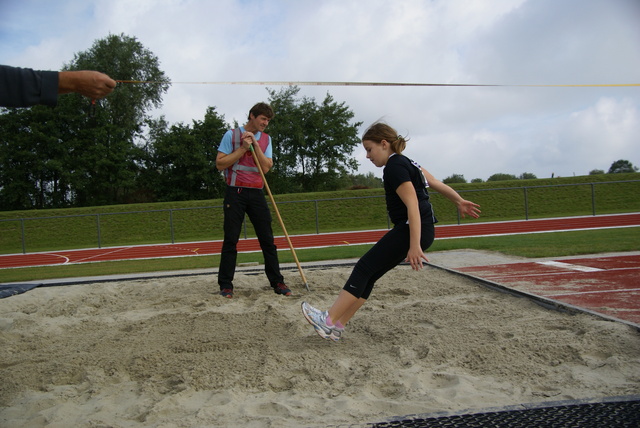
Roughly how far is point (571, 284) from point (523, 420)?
373 cm

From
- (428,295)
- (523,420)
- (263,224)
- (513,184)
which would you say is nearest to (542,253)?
(428,295)

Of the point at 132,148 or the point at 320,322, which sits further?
the point at 132,148

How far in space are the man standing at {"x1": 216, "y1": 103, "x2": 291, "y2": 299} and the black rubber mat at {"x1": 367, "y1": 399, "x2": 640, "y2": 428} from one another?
3267 mm

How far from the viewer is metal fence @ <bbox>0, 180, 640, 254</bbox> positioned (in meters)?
21.9

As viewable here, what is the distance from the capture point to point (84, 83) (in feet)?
8.93

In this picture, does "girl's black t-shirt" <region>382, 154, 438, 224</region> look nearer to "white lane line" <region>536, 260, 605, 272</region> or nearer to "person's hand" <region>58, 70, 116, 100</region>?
"person's hand" <region>58, 70, 116, 100</region>

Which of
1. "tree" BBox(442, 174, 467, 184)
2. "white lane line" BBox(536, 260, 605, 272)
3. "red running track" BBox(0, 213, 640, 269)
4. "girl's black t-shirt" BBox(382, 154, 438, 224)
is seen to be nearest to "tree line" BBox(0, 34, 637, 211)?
"tree" BBox(442, 174, 467, 184)

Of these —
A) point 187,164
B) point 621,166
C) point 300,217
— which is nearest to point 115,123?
point 187,164

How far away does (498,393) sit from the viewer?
7.84 ft

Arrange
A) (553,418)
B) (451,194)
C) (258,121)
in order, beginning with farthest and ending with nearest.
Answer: (258,121), (451,194), (553,418)

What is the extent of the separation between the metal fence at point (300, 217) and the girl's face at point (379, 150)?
1808 cm

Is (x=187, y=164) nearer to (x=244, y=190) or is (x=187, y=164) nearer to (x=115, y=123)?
(x=115, y=123)

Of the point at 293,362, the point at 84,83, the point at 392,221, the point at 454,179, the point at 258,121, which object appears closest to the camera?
the point at 84,83

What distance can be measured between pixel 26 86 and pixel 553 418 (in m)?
2.95
